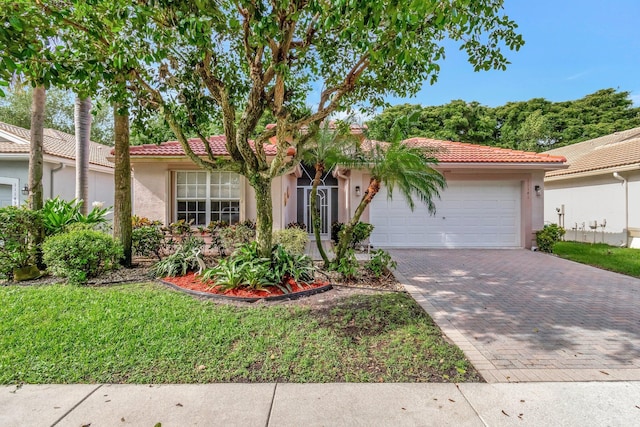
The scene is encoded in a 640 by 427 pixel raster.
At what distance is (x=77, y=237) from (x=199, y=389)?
543 cm

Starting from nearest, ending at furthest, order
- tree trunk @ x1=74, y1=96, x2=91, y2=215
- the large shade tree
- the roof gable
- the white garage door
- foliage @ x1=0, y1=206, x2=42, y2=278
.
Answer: the large shade tree < foliage @ x1=0, y1=206, x2=42, y2=278 < tree trunk @ x1=74, y1=96, x2=91, y2=215 < the roof gable < the white garage door

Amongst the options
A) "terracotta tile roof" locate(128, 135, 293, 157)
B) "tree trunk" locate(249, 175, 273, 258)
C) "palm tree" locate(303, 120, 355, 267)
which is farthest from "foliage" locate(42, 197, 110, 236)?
"palm tree" locate(303, 120, 355, 267)

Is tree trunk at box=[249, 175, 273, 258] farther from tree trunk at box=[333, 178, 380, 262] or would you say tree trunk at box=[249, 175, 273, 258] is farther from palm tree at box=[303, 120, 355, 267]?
tree trunk at box=[333, 178, 380, 262]

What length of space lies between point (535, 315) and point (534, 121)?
2877 cm

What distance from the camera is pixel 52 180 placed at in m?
13.7

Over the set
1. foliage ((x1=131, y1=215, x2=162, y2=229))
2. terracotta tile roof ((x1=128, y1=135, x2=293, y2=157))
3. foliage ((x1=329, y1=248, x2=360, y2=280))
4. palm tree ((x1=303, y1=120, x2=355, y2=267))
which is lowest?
foliage ((x1=329, y1=248, x2=360, y2=280))

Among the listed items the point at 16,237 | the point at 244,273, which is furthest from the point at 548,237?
the point at 16,237

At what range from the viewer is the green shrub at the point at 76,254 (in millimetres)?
6715

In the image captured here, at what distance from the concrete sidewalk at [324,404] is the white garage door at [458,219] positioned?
9.50 metres

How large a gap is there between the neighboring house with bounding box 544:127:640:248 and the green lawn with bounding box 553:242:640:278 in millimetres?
1048

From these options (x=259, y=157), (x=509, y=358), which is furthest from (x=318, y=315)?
(x=259, y=157)

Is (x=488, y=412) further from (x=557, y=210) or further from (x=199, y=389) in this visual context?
(x=557, y=210)

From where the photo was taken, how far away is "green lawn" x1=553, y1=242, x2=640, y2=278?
916 centimetres

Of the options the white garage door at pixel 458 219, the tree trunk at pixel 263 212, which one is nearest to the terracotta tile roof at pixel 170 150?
the tree trunk at pixel 263 212
